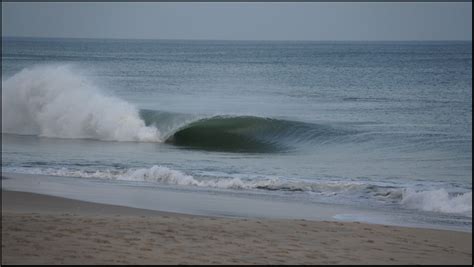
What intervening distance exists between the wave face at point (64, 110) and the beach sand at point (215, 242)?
1590 cm

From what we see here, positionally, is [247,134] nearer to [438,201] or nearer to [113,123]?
[113,123]

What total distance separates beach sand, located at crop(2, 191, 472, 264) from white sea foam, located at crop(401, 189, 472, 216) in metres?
2.70

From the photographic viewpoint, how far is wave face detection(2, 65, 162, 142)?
27656 millimetres

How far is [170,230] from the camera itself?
1002 centimetres

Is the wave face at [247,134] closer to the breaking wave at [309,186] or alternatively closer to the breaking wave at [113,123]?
the breaking wave at [113,123]

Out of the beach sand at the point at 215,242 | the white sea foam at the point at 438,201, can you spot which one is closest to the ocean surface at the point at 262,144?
the white sea foam at the point at 438,201

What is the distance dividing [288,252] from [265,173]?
383 inches

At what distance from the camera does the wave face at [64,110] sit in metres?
27.7

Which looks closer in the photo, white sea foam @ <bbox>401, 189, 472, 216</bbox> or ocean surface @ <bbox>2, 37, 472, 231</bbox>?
white sea foam @ <bbox>401, 189, 472, 216</bbox>

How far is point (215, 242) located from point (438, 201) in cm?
670

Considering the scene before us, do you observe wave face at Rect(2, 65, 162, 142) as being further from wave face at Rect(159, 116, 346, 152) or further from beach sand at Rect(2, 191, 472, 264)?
beach sand at Rect(2, 191, 472, 264)

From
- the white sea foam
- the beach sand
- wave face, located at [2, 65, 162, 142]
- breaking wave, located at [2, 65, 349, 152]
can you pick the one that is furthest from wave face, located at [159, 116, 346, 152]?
the beach sand

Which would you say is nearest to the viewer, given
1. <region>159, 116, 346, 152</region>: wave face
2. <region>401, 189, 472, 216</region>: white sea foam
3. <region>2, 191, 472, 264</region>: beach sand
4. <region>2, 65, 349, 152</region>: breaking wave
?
<region>2, 191, 472, 264</region>: beach sand

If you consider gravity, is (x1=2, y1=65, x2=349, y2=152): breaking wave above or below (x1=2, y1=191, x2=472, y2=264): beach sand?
above
